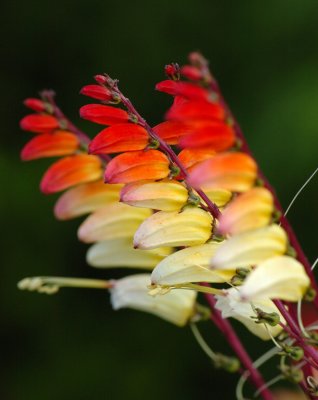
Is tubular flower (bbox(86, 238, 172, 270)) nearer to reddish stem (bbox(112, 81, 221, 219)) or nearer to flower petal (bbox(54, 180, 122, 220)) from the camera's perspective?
flower petal (bbox(54, 180, 122, 220))

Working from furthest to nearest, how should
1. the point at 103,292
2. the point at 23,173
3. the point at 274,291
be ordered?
the point at 103,292 < the point at 23,173 < the point at 274,291

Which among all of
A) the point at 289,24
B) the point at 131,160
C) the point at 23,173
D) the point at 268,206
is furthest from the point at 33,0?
the point at 268,206

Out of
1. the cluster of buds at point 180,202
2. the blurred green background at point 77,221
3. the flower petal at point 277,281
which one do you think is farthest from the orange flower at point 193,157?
the blurred green background at point 77,221

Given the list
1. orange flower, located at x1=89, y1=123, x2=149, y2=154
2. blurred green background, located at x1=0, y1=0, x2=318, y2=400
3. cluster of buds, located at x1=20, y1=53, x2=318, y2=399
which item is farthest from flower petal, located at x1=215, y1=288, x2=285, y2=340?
blurred green background, located at x1=0, y1=0, x2=318, y2=400

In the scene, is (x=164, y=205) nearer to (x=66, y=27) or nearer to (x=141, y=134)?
(x=141, y=134)

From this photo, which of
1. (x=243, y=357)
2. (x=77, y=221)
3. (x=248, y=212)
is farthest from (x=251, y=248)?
(x=77, y=221)

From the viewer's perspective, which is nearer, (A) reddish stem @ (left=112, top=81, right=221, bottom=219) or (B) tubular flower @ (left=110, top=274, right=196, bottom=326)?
(A) reddish stem @ (left=112, top=81, right=221, bottom=219)
